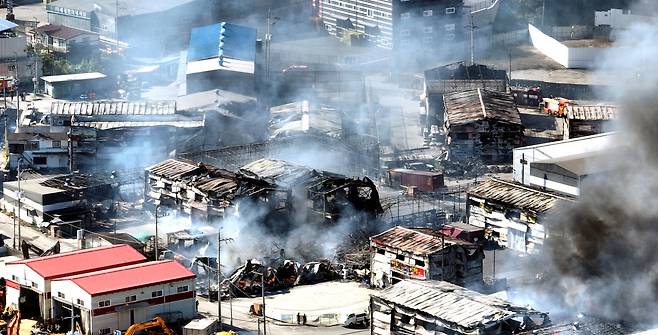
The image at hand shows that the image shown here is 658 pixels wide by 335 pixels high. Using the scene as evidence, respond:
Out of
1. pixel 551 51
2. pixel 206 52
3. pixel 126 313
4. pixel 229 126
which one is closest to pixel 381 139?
pixel 229 126

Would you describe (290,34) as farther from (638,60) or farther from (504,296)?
(504,296)

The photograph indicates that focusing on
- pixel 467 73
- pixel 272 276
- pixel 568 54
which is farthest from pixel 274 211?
pixel 568 54

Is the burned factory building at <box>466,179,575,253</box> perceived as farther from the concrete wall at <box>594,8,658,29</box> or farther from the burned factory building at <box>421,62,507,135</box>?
the concrete wall at <box>594,8,658,29</box>

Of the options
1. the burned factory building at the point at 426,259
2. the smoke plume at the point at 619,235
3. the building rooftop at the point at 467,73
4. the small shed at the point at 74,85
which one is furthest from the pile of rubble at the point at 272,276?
the small shed at the point at 74,85

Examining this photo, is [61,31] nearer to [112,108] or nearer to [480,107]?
[112,108]

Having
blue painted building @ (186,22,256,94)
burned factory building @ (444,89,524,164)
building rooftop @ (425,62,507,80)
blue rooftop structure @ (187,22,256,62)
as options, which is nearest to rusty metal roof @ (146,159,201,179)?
burned factory building @ (444,89,524,164)

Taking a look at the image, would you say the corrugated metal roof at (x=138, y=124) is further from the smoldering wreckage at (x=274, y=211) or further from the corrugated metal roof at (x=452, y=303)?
the corrugated metal roof at (x=452, y=303)
